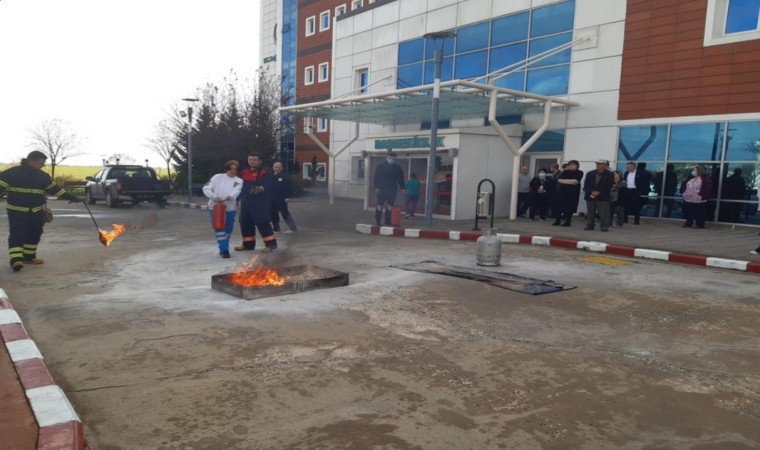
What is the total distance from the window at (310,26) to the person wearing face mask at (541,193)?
28.5m

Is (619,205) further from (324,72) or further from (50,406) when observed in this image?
(324,72)

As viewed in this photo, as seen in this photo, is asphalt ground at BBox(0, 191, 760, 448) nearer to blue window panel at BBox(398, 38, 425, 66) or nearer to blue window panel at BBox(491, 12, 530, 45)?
blue window panel at BBox(491, 12, 530, 45)

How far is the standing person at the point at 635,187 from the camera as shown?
14.5m

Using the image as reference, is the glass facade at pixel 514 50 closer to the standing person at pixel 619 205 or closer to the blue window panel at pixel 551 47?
the blue window panel at pixel 551 47

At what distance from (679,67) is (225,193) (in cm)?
1295

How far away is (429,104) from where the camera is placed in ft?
56.3

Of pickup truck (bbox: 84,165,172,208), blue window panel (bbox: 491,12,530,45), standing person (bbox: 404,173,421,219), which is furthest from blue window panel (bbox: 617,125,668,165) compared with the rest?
pickup truck (bbox: 84,165,172,208)

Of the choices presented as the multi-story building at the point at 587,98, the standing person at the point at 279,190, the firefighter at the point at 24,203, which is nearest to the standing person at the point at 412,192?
the multi-story building at the point at 587,98

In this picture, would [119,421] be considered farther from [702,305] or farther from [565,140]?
[565,140]

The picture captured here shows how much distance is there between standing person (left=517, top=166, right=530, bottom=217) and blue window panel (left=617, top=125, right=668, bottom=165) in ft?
9.44

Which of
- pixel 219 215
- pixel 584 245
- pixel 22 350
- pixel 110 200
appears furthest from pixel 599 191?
pixel 110 200

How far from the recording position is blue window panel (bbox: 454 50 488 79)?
1958cm

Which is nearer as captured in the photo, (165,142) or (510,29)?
(510,29)

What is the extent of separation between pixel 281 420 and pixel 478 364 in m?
1.64
